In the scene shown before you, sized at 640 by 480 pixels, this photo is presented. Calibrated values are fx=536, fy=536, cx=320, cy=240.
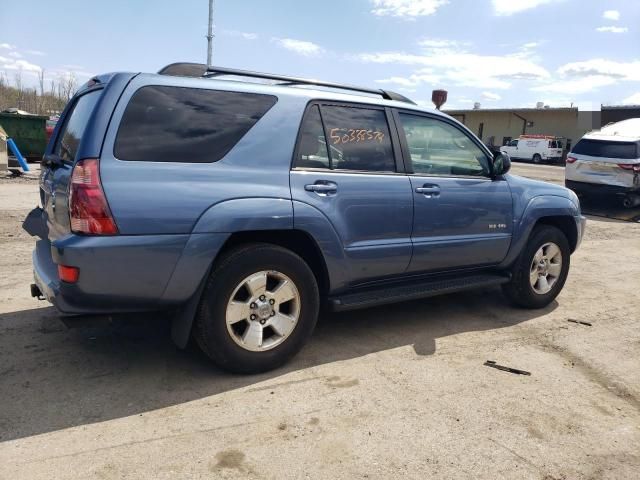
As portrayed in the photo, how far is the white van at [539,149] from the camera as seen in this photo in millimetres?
40406

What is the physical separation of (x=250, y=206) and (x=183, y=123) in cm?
62

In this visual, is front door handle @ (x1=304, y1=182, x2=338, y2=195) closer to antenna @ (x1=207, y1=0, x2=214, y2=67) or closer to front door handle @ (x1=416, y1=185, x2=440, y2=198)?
front door handle @ (x1=416, y1=185, x2=440, y2=198)

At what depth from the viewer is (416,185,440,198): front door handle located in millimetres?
4086

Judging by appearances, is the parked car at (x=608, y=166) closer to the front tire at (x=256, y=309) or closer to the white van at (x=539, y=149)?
the front tire at (x=256, y=309)

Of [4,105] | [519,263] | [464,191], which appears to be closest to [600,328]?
[519,263]

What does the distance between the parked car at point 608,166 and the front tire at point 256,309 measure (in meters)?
10.9

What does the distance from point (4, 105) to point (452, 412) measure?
41.4 meters

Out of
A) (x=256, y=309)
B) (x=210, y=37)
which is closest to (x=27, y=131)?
(x=210, y=37)

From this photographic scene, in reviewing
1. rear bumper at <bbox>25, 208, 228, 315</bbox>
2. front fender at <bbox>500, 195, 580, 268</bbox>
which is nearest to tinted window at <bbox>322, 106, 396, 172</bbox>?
rear bumper at <bbox>25, 208, 228, 315</bbox>

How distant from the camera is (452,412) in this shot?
3.12m

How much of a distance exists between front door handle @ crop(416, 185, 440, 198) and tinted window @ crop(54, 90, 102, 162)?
7.60ft

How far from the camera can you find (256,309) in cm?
336

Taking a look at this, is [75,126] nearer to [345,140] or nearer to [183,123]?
[183,123]

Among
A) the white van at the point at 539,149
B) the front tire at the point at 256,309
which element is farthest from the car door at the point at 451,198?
the white van at the point at 539,149
